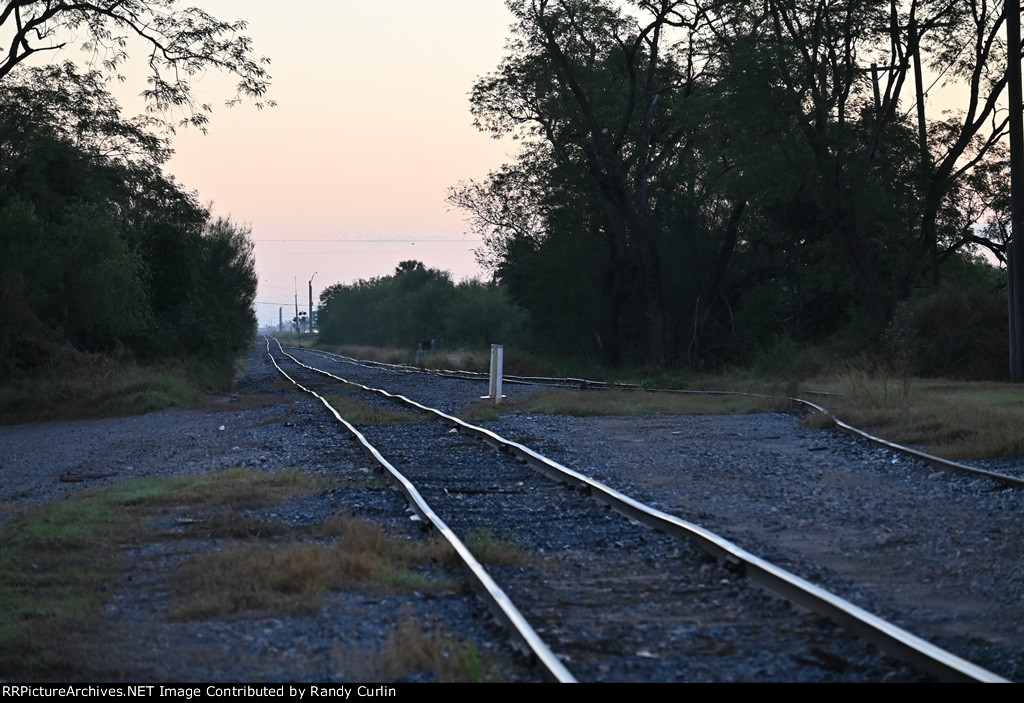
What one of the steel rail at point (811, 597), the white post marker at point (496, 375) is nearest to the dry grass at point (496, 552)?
→ the steel rail at point (811, 597)

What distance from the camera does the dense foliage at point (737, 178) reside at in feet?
115

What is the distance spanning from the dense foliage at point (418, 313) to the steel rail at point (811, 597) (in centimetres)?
4961

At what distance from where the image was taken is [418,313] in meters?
97.2

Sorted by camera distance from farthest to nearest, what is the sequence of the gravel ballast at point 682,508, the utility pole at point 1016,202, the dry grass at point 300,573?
the utility pole at point 1016,202
the dry grass at point 300,573
the gravel ballast at point 682,508

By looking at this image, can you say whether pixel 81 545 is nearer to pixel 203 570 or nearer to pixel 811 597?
pixel 203 570

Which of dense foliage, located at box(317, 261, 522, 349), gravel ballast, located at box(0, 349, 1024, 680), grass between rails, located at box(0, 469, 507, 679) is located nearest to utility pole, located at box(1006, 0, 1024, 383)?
gravel ballast, located at box(0, 349, 1024, 680)

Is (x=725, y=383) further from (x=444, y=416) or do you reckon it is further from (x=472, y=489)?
(x=472, y=489)

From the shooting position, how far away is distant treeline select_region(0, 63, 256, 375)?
95.7 feet

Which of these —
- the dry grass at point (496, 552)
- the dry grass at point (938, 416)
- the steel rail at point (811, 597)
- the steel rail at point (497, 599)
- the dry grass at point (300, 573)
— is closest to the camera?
the steel rail at point (811, 597)

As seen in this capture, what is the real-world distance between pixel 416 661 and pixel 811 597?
7.19 ft

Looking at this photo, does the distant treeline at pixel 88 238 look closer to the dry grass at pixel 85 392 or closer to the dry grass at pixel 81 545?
the dry grass at pixel 85 392

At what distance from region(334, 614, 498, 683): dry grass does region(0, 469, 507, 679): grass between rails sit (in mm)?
11

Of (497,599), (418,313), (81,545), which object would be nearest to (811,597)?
(497,599)

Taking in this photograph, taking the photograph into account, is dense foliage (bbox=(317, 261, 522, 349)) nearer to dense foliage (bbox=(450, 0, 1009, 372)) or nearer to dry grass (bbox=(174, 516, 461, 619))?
dense foliage (bbox=(450, 0, 1009, 372))
